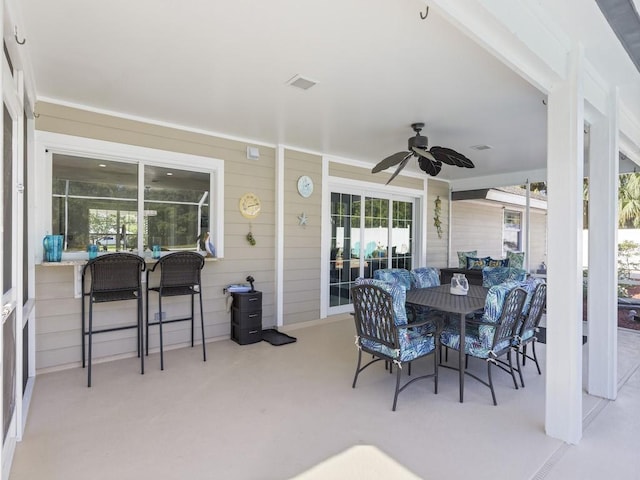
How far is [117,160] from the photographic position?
3.96 m

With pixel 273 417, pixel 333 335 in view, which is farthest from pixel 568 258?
pixel 333 335

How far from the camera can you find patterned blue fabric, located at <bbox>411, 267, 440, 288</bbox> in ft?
14.5

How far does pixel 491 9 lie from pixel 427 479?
8.20ft

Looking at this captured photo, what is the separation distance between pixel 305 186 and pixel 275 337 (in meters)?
2.23

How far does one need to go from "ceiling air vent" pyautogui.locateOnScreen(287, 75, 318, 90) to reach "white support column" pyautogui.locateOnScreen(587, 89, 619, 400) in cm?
249

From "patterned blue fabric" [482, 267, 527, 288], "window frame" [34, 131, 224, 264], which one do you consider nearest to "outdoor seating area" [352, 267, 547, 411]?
"patterned blue fabric" [482, 267, 527, 288]

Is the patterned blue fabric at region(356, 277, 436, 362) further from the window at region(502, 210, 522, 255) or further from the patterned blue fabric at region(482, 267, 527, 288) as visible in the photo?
the window at region(502, 210, 522, 255)

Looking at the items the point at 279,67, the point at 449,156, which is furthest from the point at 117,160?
the point at 449,156

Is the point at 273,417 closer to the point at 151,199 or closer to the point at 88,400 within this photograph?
the point at 88,400

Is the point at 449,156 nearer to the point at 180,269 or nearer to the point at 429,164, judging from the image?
the point at 429,164

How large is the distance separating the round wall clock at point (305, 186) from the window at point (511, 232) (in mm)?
7110

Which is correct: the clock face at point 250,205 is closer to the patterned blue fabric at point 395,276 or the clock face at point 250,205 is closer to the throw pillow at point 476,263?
the patterned blue fabric at point 395,276

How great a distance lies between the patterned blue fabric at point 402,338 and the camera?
9.50 feet

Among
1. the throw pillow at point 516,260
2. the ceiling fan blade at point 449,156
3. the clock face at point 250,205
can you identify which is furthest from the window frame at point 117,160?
the throw pillow at point 516,260
